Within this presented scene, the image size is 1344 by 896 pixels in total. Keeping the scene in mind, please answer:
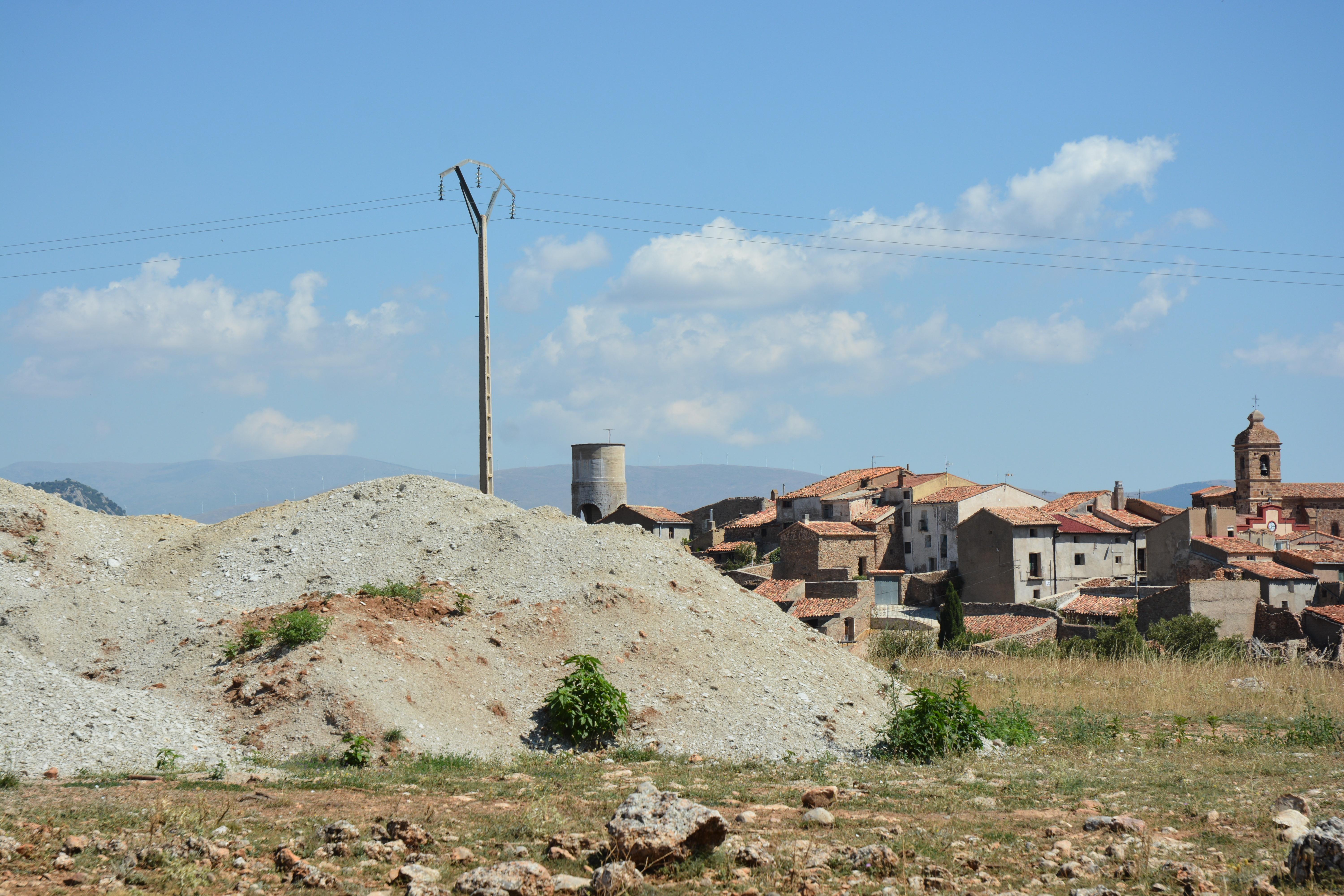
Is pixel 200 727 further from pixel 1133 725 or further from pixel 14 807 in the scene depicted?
→ pixel 1133 725

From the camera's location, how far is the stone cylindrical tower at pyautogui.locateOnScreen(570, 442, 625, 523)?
80000mm

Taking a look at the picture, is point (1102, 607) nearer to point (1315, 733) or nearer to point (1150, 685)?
point (1150, 685)

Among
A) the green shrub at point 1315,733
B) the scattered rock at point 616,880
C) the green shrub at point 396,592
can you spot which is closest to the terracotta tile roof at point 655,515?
the green shrub at point 396,592

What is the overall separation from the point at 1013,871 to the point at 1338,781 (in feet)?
19.4

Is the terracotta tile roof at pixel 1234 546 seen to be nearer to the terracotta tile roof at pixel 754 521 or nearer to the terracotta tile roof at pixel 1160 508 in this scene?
the terracotta tile roof at pixel 1160 508

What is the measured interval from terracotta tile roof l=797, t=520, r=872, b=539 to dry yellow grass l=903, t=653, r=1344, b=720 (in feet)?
100

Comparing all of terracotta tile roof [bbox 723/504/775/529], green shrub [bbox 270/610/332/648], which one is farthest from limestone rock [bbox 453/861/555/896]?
terracotta tile roof [bbox 723/504/775/529]

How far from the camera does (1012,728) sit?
1584cm

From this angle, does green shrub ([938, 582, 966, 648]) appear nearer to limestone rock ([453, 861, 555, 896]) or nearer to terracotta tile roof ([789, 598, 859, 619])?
terracotta tile roof ([789, 598, 859, 619])

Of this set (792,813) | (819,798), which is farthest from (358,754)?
(819,798)

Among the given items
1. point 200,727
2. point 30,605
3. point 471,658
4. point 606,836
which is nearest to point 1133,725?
point 471,658

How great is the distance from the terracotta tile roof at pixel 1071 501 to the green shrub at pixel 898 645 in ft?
93.7

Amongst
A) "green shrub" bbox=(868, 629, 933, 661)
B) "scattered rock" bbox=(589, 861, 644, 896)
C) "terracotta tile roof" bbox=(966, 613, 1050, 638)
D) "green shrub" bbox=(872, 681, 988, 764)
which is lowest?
"terracotta tile roof" bbox=(966, 613, 1050, 638)

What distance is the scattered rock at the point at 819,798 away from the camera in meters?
10.6
